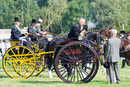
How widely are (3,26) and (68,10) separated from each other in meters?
19.4

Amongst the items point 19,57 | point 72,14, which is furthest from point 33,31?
point 72,14

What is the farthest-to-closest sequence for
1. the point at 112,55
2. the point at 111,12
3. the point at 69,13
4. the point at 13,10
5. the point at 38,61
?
the point at 13,10
the point at 69,13
the point at 111,12
the point at 38,61
the point at 112,55

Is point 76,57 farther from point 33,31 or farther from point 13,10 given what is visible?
point 13,10

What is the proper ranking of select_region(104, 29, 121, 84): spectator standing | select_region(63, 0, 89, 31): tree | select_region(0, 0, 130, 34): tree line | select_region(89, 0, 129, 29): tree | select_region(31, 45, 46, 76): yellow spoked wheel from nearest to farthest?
select_region(104, 29, 121, 84): spectator standing < select_region(31, 45, 46, 76): yellow spoked wheel < select_region(89, 0, 129, 29): tree < select_region(0, 0, 130, 34): tree line < select_region(63, 0, 89, 31): tree

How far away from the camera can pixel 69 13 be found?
226ft

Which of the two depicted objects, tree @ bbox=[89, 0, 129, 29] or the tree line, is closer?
tree @ bbox=[89, 0, 129, 29]

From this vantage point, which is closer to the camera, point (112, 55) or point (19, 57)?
point (112, 55)

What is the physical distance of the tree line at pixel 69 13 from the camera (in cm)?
5519

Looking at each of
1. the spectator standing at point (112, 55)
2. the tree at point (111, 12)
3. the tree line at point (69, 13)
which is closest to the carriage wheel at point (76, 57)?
the spectator standing at point (112, 55)

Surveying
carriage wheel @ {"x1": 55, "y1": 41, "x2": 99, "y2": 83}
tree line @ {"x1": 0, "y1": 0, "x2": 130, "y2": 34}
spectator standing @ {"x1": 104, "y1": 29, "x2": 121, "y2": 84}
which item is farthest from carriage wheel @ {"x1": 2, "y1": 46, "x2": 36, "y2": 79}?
tree line @ {"x1": 0, "y1": 0, "x2": 130, "y2": 34}

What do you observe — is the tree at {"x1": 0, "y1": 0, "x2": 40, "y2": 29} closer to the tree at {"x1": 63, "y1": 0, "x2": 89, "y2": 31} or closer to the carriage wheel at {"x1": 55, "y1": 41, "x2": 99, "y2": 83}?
the tree at {"x1": 63, "y1": 0, "x2": 89, "y2": 31}

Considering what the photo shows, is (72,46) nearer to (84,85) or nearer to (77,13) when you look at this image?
(84,85)

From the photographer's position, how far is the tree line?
5519 cm

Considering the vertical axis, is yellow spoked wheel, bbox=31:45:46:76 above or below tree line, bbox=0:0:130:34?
below
